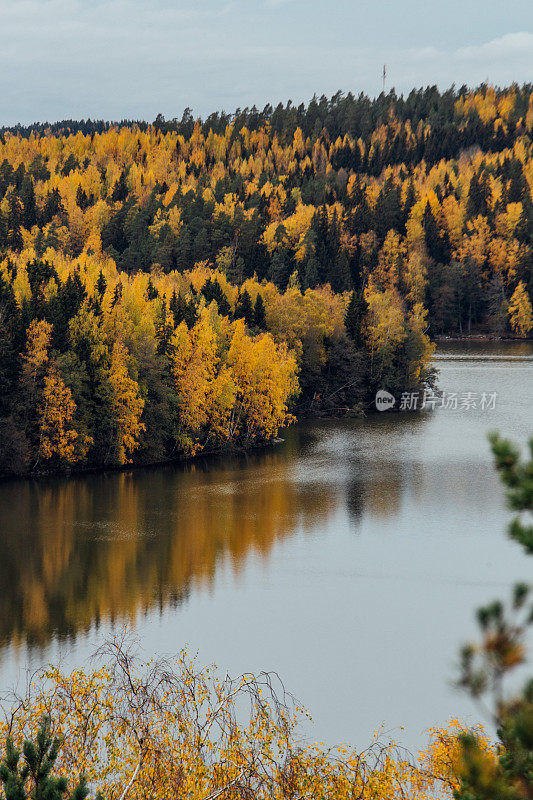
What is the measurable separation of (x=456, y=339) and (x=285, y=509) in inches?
3212

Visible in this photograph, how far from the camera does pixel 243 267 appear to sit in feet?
351

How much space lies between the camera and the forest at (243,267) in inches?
1925

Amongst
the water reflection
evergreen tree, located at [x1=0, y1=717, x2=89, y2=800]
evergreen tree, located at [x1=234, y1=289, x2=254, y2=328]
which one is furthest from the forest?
evergreen tree, located at [x1=0, y1=717, x2=89, y2=800]

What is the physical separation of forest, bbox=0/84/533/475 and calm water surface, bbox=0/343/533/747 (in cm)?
434

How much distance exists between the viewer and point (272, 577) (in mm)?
31766

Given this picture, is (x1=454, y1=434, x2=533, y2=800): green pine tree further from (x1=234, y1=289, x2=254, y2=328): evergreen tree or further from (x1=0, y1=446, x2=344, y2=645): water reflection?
(x1=234, y1=289, x2=254, y2=328): evergreen tree

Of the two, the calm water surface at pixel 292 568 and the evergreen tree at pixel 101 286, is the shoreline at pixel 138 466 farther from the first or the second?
the evergreen tree at pixel 101 286

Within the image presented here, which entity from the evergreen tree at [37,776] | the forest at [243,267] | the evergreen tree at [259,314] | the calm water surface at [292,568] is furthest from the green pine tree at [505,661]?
the evergreen tree at [259,314]

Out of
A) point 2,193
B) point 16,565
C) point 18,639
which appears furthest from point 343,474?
point 2,193

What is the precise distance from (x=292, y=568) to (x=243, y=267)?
77.7 m

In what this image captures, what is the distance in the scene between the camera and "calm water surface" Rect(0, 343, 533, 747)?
79.0ft

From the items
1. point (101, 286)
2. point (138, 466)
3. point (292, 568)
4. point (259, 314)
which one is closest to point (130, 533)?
point (292, 568)

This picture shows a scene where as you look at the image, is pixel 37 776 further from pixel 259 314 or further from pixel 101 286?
pixel 259 314

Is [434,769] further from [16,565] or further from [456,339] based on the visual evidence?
[456,339]
